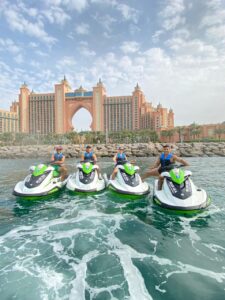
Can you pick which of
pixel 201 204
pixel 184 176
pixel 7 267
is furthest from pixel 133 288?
pixel 184 176

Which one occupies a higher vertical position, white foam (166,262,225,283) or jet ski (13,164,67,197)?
jet ski (13,164,67,197)

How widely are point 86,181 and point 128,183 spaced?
1.57 meters

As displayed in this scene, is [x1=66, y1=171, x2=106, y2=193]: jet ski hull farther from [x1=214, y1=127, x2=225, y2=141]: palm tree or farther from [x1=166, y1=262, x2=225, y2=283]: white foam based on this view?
[x1=214, y1=127, x2=225, y2=141]: palm tree

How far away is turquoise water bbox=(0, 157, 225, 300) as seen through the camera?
2963mm

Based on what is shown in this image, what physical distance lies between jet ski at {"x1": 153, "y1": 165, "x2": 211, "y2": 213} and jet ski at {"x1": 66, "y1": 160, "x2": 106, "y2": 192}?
2396mm

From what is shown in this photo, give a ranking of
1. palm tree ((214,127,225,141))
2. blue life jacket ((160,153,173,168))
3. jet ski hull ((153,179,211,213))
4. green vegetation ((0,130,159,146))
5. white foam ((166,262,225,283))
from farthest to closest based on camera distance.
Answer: green vegetation ((0,130,159,146)) < palm tree ((214,127,225,141)) < blue life jacket ((160,153,173,168)) < jet ski hull ((153,179,211,213)) < white foam ((166,262,225,283))

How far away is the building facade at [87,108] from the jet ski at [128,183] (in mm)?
98781

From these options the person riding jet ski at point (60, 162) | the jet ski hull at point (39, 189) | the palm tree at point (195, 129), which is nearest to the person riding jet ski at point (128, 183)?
the jet ski hull at point (39, 189)

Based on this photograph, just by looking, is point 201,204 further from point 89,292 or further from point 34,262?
point 34,262

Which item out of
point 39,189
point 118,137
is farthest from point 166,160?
A: point 118,137

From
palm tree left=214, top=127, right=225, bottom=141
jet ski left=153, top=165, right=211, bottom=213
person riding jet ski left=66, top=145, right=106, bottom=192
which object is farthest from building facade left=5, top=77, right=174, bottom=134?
jet ski left=153, top=165, right=211, bottom=213

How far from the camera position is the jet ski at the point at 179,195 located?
5594mm

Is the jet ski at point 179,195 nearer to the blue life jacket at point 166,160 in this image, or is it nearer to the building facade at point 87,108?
the blue life jacket at point 166,160

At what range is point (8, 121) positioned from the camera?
111 metres
